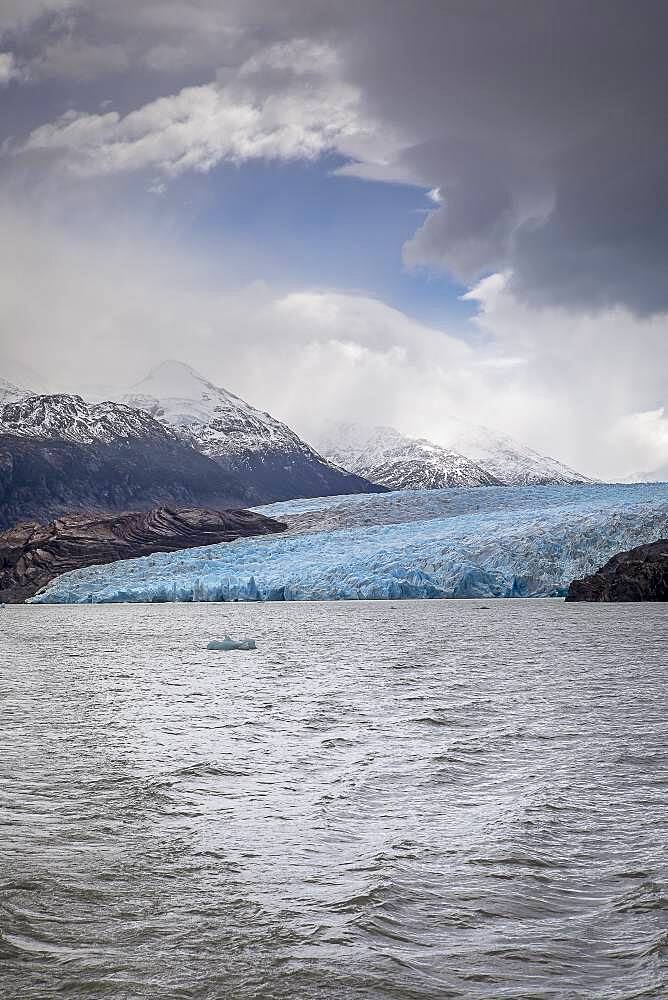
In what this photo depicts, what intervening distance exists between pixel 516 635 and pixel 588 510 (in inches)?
587

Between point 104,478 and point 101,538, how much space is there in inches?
4468

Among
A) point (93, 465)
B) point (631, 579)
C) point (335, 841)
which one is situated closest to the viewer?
point (335, 841)

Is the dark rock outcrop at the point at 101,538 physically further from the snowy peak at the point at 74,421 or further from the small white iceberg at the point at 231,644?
the snowy peak at the point at 74,421

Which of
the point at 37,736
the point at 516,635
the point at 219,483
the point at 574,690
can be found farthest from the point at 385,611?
the point at 219,483

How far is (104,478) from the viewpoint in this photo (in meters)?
157

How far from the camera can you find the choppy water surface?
3.01 meters

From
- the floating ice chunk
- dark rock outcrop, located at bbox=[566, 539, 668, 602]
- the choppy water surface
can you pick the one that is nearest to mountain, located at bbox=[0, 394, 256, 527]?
dark rock outcrop, located at bbox=[566, 539, 668, 602]

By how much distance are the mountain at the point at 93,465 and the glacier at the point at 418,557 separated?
327ft

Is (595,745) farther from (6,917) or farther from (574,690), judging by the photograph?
(6,917)

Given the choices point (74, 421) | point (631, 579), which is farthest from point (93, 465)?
point (631, 579)

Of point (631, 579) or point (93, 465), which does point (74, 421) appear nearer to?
point (93, 465)

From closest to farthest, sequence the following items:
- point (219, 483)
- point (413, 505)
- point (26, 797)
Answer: point (26, 797), point (413, 505), point (219, 483)

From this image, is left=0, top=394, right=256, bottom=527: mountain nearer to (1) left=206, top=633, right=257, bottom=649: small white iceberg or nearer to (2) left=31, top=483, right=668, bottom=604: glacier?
(2) left=31, top=483, right=668, bottom=604: glacier

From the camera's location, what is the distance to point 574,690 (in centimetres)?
1028
